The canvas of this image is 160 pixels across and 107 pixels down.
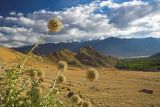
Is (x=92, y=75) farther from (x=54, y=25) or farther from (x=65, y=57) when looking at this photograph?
(x=65, y=57)

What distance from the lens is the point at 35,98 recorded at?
638 cm

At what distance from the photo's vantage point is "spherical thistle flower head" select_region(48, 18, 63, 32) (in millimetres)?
6598

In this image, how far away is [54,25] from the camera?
22.2 ft

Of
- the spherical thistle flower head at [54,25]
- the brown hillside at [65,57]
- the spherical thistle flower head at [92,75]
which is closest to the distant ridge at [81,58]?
the brown hillside at [65,57]

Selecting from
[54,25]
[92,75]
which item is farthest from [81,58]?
[54,25]

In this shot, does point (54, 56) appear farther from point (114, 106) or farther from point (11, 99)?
point (11, 99)

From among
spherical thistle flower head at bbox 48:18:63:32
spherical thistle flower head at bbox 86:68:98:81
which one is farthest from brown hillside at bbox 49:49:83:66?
spherical thistle flower head at bbox 48:18:63:32

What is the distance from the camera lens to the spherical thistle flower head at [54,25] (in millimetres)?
6598

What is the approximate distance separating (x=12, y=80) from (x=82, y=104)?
7.63ft

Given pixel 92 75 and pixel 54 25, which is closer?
pixel 54 25

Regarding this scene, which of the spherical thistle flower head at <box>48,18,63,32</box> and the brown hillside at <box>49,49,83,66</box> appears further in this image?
the brown hillside at <box>49,49,83,66</box>

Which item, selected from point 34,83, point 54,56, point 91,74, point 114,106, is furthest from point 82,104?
point 54,56

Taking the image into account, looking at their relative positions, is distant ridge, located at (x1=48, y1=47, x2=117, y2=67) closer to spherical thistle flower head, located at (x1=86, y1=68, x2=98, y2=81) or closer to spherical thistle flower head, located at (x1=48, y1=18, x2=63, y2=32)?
spherical thistle flower head, located at (x1=86, y1=68, x2=98, y2=81)

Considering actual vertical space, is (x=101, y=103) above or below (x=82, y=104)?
below
